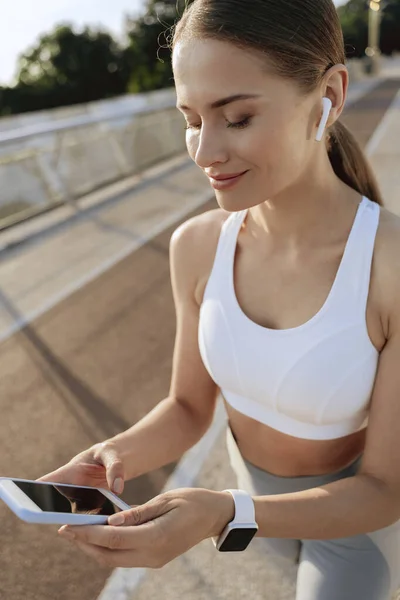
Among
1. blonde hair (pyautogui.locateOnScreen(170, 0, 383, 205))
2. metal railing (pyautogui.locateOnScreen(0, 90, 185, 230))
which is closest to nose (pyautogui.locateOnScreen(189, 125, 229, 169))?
blonde hair (pyautogui.locateOnScreen(170, 0, 383, 205))

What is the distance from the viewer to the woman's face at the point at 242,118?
1466 millimetres

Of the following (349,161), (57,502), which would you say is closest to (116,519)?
(57,502)

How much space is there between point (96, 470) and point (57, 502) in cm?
31

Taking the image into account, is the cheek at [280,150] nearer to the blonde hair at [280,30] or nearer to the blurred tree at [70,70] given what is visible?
the blonde hair at [280,30]

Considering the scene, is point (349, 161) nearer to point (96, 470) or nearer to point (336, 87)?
point (336, 87)

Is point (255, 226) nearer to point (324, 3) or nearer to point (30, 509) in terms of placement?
point (324, 3)

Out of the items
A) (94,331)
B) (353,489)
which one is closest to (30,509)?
(353,489)

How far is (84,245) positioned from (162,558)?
6.48 metres

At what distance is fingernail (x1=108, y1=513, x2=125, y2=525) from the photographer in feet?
4.45

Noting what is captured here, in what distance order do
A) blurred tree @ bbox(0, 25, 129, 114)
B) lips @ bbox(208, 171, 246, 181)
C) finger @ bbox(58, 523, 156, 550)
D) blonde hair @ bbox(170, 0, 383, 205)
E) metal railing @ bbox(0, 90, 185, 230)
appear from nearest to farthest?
finger @ bbox(58, 523, 156, 550) < blonde hair @ bbox(170, 0, 383, 205) < lips @ bbox(208, 171, 246, 181) < metal railing @ bbox(0, 90, 185, 230) < blurred tree @ bbox(0, 25, 129, 114)

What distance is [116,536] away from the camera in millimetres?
1322

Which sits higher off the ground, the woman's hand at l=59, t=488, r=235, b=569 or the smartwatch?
the woman's hand at l=59, t=488, r=235, b=569

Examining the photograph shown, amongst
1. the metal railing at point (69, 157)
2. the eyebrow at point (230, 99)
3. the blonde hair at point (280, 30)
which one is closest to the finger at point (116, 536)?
the eyebrow at point (230, 99)

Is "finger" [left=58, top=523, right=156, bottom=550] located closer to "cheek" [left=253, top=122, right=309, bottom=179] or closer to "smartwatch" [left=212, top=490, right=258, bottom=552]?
"smartwatch" [left=212, top=490, right=258, bottom=552]
